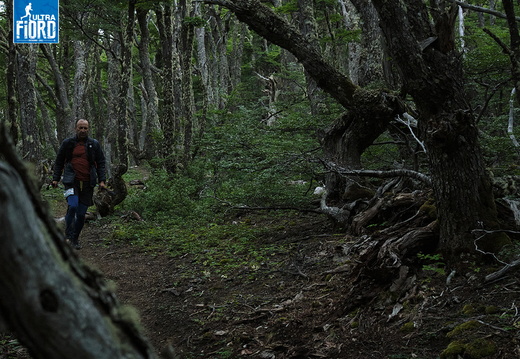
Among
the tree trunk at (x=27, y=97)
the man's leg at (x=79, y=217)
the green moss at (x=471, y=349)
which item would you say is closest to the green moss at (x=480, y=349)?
the green moss at (x=471, y=349)

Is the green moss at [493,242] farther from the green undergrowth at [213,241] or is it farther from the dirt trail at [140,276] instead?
the dirt trail at [140,276]

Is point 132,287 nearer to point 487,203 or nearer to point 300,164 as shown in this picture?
point 300,164

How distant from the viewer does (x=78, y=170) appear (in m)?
7.34

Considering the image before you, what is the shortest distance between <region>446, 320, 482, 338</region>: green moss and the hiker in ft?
19.2

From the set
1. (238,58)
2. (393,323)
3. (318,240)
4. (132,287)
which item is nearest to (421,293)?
(393,323)

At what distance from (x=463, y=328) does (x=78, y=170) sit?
20.2ft

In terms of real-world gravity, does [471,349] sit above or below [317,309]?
above

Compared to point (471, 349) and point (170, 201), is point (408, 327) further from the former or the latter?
point (170, 201)

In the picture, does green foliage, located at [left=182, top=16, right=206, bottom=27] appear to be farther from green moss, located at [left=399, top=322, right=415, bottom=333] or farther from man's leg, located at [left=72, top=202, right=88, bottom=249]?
green moss, located at [left=399, top=322, right=415, bottom=333]

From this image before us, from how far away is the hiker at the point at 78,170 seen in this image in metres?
7.28

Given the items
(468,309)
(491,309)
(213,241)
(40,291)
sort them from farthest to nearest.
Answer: (213,241)
(468,309)
(491,309)
(40,291)

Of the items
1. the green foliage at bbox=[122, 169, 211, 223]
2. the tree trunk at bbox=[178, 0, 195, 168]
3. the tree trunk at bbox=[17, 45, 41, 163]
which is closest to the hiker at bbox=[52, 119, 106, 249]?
the green foliage at bbox=[122, 169, 211, 223]

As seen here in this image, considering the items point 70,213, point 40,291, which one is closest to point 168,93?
point 70,213

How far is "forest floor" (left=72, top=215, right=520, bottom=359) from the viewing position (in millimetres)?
3533
